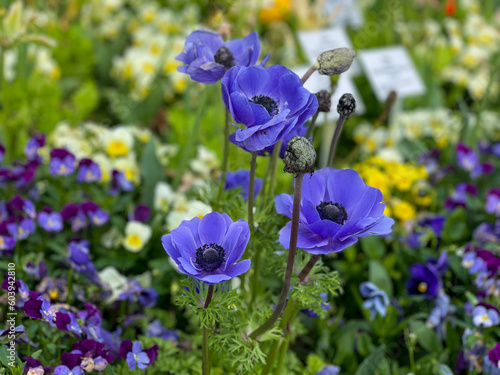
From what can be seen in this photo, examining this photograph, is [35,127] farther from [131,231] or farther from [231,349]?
[231,349]

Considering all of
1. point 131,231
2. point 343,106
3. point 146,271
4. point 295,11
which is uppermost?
point 343,106

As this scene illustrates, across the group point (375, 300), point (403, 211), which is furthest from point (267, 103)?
point (403, 211)

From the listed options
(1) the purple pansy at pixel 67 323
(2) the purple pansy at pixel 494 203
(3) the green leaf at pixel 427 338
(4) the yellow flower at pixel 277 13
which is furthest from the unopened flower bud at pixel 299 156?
(4) the yellow flower at pixel 277 13

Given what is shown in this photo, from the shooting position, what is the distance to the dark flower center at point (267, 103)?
77cm

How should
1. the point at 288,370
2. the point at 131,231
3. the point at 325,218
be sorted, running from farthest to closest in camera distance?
the point at 131,231, the point at 288,370, the point at 325,218

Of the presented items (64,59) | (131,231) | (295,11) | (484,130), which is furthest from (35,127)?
(484,130)

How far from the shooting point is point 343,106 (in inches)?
31.7

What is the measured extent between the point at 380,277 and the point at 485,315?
0.31 metres

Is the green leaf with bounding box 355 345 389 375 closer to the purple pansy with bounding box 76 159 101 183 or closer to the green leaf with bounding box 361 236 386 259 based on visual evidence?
the green leaf with bounding box 361 236 386 259

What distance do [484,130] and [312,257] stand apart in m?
1.72

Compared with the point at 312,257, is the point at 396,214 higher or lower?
lower

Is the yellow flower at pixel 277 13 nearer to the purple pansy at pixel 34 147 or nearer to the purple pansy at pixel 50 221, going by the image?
the purple pansy at pixel 34 147

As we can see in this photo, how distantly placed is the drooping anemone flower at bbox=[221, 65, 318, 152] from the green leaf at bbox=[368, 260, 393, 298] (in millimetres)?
805

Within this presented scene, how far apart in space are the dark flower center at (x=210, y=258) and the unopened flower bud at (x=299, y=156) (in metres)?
0.18
